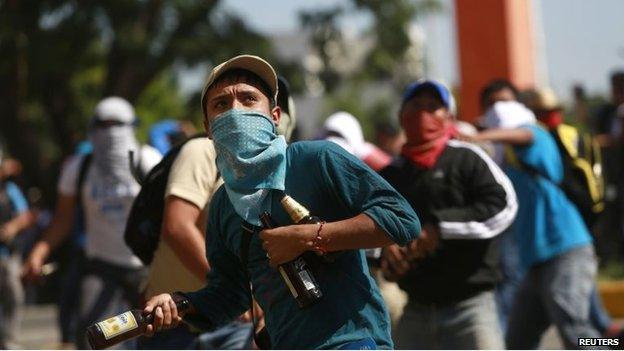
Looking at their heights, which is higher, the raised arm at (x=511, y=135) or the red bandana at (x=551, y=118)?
the raised arm at (x=511, y=135)

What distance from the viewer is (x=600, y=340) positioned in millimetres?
6215

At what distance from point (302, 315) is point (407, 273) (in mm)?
2223

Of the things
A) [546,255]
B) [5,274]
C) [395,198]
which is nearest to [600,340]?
[546,255]

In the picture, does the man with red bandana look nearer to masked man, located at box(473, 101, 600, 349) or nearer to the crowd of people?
the crowd of people

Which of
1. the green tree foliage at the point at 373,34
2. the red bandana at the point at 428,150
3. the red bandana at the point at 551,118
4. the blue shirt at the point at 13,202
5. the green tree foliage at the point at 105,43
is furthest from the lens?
the green tree foliage at the point at 373,34

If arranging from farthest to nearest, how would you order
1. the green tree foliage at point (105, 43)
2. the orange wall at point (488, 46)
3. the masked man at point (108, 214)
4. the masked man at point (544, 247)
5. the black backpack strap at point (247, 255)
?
the green tree foliage at point (105, 43) < the orange wall at point (488, 46) < the masked man at point (108, 214) < the masked man at point (544, 247) < the black backpack strap at point (247, 255)

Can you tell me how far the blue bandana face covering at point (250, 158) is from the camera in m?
4.20

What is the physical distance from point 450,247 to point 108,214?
247 centimetres

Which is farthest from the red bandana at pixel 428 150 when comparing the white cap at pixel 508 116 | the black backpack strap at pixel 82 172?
the black backpack strap at pixel 82 172

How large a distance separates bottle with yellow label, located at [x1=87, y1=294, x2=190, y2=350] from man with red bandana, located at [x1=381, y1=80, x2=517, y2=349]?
2075mm

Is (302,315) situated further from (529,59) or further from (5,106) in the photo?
(5,106)

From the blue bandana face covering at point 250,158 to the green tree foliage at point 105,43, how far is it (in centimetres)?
1628

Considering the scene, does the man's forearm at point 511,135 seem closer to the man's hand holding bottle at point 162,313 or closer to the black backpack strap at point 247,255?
the black backpack strap at point 247,255

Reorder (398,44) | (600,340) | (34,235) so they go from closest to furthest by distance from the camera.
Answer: (600,340), (34,235), (398,44)
